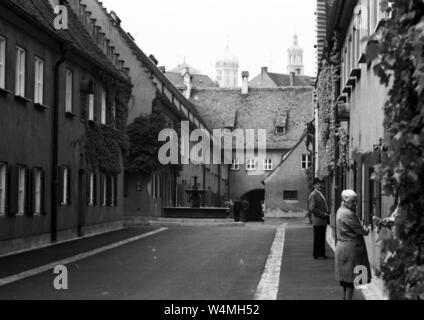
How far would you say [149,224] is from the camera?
4250 cm

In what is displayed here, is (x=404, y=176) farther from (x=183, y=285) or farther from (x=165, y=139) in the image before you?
(x=165, y=139)

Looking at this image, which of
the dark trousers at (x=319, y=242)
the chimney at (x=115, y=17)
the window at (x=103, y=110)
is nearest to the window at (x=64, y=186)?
the window at (x=103, y=110)

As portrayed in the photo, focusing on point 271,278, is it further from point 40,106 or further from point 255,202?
point 255,202

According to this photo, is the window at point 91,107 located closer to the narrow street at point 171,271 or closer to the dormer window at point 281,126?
the narrow street at point 171,271

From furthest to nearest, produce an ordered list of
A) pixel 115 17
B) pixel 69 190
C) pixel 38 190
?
1. pixel 115 17
2. pixel 69 190
3. pixel 38 190

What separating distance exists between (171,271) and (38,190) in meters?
9.31

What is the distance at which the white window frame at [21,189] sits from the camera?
958 inches

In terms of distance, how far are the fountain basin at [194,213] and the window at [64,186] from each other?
16.9 meters

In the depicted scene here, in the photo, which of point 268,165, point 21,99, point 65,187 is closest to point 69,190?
point 65,187

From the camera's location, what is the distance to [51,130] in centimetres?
2762

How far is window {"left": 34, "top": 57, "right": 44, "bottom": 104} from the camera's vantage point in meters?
26.1

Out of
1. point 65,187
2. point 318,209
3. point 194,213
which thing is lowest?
point 194,213

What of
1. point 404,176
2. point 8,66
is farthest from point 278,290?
point 8,66
